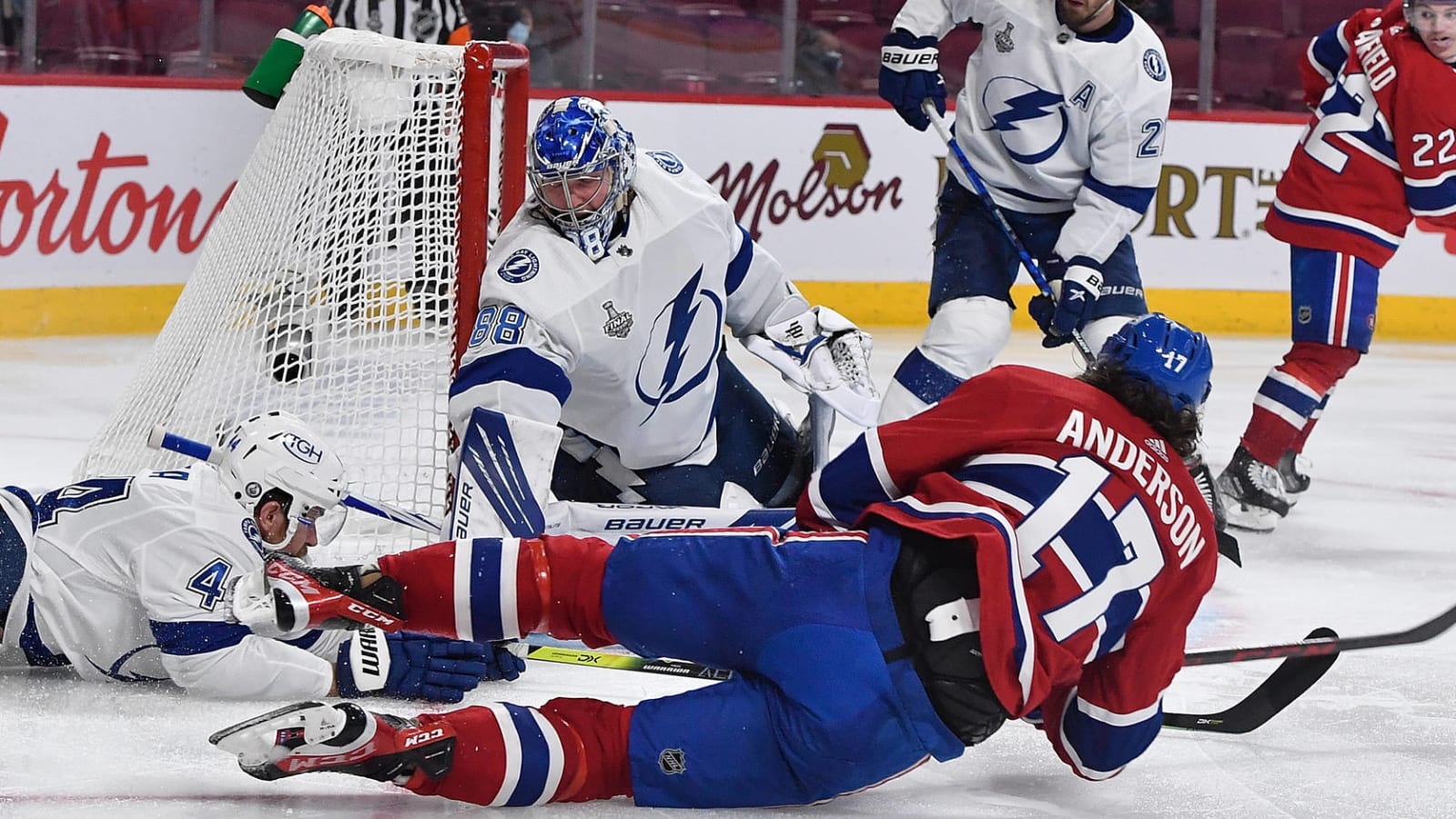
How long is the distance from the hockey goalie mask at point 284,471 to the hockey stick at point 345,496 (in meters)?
0.08

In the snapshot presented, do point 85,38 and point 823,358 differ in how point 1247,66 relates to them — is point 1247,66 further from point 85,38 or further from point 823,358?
point 823,358

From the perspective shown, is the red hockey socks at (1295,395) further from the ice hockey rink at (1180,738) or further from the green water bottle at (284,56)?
the green water bottle at (284,56)

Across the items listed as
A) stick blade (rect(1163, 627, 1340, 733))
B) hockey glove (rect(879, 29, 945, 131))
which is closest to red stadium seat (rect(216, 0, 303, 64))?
hockey glove (rect(879, 29, 945, 131))

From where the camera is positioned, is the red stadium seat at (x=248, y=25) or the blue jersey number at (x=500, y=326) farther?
the red stadium seat at (x=248, y=25)

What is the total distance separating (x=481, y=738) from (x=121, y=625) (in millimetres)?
731

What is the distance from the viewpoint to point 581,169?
291 centimetres

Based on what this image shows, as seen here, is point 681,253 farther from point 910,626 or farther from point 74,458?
point 74,458

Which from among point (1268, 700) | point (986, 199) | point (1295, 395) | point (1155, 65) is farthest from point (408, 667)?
point (1295, 395)

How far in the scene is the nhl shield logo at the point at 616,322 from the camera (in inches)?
119

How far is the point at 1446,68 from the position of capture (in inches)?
173

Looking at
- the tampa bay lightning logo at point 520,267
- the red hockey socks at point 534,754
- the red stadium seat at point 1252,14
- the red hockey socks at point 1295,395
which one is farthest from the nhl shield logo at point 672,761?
the red stadium seat at point 1252,14

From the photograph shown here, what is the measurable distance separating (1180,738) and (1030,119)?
179 centimetres

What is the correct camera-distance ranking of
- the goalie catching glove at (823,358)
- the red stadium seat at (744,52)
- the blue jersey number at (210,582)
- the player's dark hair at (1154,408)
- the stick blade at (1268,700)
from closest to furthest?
1. the player's dark hair at (1154,408)
2. the blue jersey number at (210,582)
3. the stick blade at (1268,700)
4. the goalie catching glove at (823,358)
5. the red stadium seat at (744,52)

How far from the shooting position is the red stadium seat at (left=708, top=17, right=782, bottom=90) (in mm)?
7195
